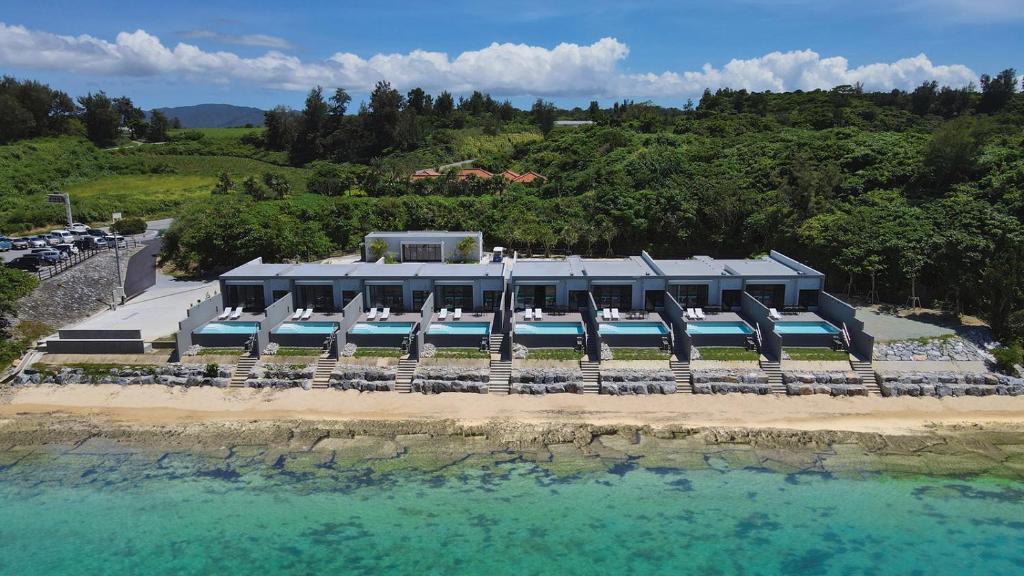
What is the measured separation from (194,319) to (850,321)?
108 ft

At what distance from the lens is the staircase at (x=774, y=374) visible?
28.5 m

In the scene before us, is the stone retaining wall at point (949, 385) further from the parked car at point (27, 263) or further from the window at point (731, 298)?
the parked car at point (27, 263)

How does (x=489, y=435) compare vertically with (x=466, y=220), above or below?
below

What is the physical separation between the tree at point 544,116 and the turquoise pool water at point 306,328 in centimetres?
6628

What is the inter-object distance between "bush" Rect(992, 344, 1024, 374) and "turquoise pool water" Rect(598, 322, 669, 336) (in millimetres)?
15217

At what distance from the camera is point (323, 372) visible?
29.9 metres

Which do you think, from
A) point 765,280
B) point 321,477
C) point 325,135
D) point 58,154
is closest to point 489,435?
point 321,477

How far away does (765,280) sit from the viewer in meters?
34.7

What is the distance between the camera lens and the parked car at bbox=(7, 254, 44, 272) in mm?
40959

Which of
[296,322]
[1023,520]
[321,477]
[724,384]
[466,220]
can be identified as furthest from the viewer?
[466,220]

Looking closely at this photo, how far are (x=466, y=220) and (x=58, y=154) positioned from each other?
2347 inches

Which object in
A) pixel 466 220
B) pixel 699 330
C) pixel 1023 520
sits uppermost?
pixel 466 220

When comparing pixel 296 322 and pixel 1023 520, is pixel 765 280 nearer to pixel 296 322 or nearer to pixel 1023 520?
pixel 1023 520

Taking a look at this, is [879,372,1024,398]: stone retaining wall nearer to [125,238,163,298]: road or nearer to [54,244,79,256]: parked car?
[125,238,163,298]: road
